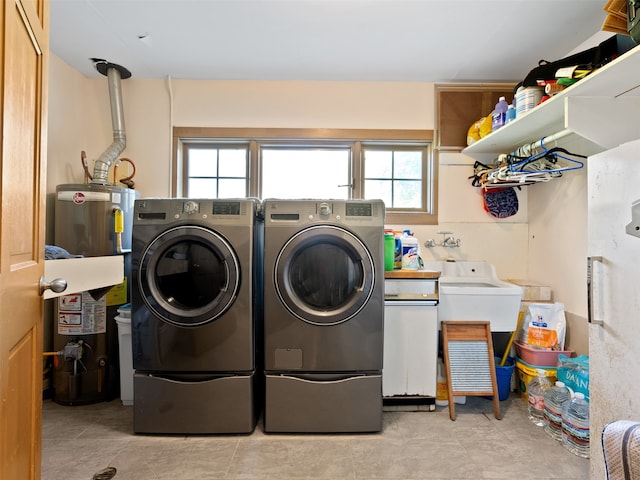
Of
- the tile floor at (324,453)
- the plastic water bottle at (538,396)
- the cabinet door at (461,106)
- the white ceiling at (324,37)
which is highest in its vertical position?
the white ceiling at (324,37)

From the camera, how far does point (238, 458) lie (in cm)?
166

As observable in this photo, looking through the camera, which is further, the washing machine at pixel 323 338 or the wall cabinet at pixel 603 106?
the washing machine at pixel 323 338

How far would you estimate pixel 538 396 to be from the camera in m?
2.03

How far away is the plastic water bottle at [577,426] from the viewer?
1688 millimetres

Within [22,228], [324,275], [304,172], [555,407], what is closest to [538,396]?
[555,407]

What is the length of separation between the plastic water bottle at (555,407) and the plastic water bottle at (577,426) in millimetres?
75

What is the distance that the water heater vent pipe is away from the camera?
2.46 m

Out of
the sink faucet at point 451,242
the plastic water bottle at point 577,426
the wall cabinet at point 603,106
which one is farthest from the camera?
the sink faucet at point 451,242

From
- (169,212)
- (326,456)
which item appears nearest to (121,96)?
(169,212)

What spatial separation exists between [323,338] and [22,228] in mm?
1389

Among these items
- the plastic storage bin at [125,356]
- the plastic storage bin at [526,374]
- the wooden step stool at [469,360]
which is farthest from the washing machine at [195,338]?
the plastic storage bin at [526,374]

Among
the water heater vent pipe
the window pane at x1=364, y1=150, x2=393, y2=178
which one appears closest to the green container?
the window pane at x1=364, y1=150, x2=393, y2=178

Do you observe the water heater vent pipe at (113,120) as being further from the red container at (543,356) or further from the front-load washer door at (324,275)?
the red container at (543,356)

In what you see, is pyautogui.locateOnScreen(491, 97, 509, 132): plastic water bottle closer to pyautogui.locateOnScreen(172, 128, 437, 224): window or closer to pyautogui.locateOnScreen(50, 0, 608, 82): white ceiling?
pyautogui.locateOnScreen(50, 0, 608, 82): white ceiling
